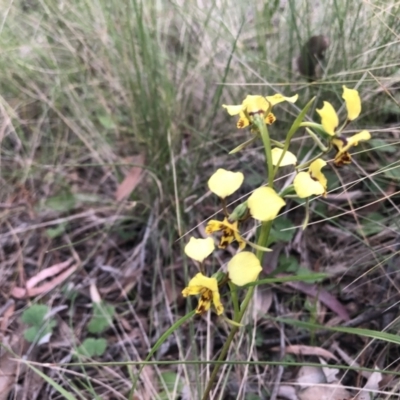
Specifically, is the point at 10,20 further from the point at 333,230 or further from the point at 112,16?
the point at 333,230

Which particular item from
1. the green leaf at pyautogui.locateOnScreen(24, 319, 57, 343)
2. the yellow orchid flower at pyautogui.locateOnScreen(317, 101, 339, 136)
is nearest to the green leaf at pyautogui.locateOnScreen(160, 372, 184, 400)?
the green leaf at pyautogui.locateOnScreen(24, 319, 57, 343)

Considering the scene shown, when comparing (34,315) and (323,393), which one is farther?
(34,315)

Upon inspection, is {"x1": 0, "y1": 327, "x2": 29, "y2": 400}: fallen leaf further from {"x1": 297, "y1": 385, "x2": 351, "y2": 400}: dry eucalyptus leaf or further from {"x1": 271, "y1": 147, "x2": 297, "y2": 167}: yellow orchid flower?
{"x1": 271, "y1": 147, "x2": 297, "y2": 167}: yellow orchid flower

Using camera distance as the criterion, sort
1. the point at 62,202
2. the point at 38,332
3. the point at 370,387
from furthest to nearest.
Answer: the point at 62,202 → the point at 38,332 → the point at 370,387

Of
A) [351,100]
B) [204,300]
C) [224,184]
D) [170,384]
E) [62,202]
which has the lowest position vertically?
[170,384]

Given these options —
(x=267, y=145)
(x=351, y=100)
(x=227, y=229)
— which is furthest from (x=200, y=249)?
(x=351, y=100)

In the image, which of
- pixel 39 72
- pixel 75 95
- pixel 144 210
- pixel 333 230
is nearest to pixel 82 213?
pixel 144 210

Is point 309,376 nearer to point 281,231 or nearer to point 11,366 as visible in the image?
point 281,231
